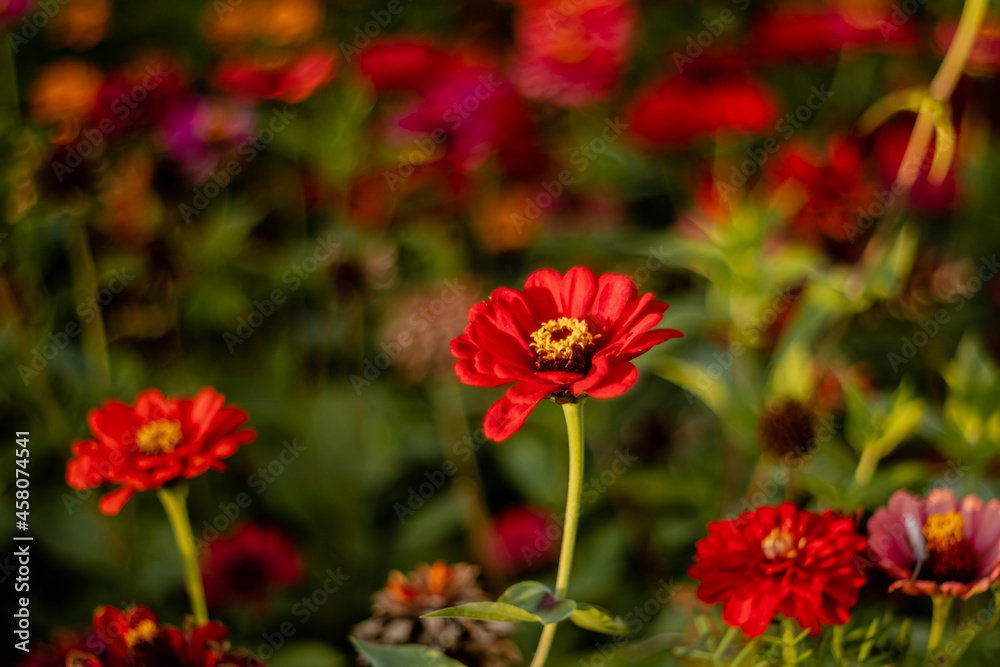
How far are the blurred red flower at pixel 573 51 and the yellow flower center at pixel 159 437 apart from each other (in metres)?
1.07

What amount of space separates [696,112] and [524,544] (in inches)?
31.1

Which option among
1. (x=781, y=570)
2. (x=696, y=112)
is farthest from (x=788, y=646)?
(x=696, y=112)

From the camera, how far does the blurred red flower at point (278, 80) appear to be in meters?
1.38

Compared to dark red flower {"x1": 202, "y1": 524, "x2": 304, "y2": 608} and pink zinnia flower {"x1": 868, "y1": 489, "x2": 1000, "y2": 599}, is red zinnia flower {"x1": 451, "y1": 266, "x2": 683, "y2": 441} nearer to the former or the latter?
pink zinnia flower {"x1": 868, "y1": 489, "x2": 1000, "y2": 599}

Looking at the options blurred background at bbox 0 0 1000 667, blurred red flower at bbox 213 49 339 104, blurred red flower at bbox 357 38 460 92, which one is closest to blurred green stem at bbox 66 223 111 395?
blurred background at bbox 0 0 1000 667

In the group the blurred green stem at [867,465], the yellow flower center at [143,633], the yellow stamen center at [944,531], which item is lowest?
the blurred green stem at [867,465]

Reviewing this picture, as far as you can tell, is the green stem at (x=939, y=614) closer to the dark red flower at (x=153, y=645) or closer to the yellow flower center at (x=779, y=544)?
the yellow flower center at (x=779, y=544)

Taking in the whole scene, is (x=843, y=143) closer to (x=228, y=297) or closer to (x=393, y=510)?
(x=393, y=510)

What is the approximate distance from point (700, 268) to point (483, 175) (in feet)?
1.90

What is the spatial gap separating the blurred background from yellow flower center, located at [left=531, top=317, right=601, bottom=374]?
0.36 meters

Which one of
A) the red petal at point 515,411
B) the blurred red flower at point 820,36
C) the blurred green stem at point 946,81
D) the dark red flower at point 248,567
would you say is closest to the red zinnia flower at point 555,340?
the red petal at point 515,411

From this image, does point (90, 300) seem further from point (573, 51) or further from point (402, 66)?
point (573, 51)

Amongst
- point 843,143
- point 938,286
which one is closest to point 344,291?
point 843,143

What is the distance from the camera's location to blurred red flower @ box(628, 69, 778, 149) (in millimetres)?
1420
